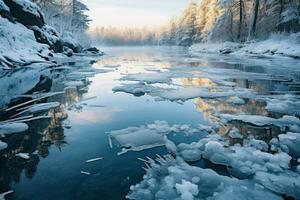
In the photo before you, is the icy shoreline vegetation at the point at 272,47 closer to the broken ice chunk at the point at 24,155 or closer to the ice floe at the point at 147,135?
the ice floe at the point at 147,135

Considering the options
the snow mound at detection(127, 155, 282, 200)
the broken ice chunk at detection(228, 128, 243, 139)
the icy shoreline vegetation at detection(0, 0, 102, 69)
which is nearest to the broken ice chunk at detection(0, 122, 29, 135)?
the snow mound at detection(127, 155, 282, 200)

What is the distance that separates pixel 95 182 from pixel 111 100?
5.18 m

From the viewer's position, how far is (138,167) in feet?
13.3

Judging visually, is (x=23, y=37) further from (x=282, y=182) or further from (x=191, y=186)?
(x=282, y=182)

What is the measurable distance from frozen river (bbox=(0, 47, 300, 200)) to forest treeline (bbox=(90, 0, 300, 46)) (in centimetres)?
2686

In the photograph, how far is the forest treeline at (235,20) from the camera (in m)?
32.3

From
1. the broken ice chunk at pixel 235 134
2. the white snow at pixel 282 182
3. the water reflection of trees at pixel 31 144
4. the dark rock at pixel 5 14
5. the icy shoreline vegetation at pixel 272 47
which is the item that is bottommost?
the broken ice chunk at pixel 235 134

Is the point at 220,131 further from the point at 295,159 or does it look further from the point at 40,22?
the point at 40,22

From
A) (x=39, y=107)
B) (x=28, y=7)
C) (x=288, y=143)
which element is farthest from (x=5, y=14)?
(x=288, y=143)

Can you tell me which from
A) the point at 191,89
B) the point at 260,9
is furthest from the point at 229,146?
the point at 260,9

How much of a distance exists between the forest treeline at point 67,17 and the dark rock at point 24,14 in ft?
44.2

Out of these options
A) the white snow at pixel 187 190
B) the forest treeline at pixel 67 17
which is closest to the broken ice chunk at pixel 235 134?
the white snow at pixel 187 190

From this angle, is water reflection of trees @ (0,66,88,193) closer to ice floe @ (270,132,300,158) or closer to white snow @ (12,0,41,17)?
ice floe @ (270,132,300,158)

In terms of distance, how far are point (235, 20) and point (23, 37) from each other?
3857 cm
